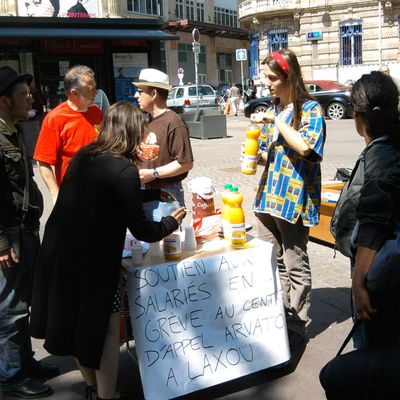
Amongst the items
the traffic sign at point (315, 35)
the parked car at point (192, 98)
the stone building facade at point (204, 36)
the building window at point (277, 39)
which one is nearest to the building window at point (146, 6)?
the stone building facade at point (204, 36)

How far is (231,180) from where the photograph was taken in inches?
374

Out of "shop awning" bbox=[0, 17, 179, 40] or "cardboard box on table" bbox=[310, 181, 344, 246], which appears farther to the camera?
"shop awning" bbox=[0, 17, 179, 40]

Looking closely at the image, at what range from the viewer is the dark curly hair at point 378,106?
2.18 m

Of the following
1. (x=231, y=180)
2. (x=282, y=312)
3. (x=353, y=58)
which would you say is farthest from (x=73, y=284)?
(x=353, y=58)

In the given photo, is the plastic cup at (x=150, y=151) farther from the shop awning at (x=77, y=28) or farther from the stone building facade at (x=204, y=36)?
the stone building facade at (x=204, y=36)

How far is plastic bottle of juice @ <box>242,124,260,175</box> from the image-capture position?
3.50 meters

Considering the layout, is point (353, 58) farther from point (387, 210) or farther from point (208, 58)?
point (387, 210)

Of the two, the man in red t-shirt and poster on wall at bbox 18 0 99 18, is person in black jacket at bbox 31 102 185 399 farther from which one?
poster on wall at bbox 18 0 99 18

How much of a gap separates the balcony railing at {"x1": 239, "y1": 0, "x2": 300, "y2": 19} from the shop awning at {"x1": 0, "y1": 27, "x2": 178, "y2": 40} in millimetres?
26171

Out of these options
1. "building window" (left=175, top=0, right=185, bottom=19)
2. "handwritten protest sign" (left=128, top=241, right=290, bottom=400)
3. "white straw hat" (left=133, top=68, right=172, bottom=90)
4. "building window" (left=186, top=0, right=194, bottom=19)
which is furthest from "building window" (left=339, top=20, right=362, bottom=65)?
"handwritten protest sign" (left=128, top=241, right=290, bottom=400)

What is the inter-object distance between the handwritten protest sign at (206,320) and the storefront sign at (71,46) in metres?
9.53

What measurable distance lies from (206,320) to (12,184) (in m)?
1.28

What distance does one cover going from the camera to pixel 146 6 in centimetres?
4159

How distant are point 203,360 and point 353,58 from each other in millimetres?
33960
